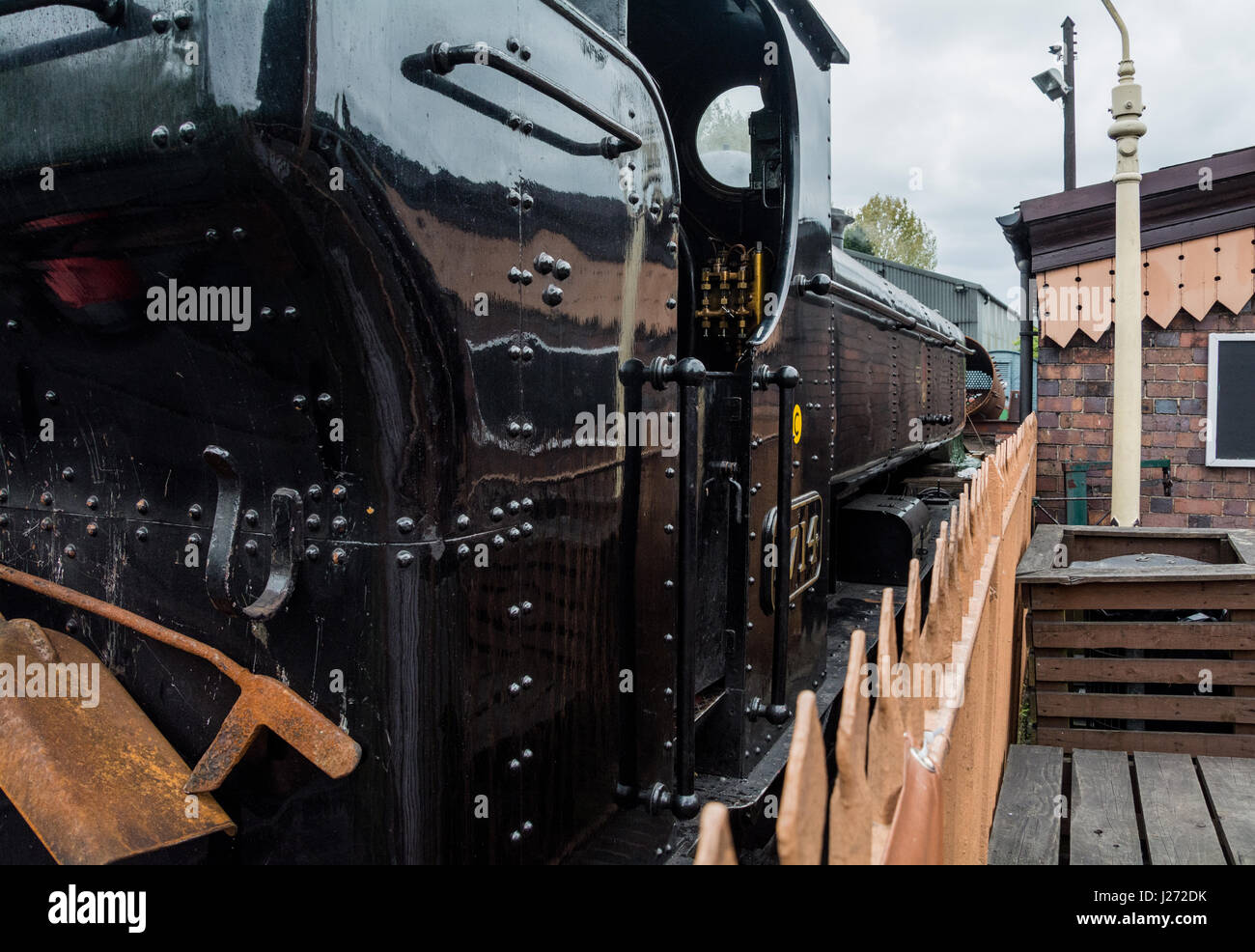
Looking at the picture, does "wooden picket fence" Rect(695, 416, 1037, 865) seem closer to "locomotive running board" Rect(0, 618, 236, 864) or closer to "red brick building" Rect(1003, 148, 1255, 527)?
"locomotive running board" Rect(0, 618, 236, 864)

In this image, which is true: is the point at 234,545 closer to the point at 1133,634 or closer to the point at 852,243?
the point at 1133,634

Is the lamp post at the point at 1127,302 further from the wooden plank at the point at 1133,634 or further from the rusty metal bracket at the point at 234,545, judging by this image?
the rusty metal bracket at the point at 234,545

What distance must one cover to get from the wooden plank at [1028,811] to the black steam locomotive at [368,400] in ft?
3.84

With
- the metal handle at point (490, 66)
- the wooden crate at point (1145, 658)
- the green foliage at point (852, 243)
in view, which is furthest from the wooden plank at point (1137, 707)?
the green foliage at point (852, 243)

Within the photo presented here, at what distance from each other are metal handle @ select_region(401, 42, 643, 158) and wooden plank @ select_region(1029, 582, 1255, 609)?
3235 mm

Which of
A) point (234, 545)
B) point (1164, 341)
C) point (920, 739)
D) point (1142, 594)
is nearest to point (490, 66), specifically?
point (234, 545)

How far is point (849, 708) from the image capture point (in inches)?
40.9

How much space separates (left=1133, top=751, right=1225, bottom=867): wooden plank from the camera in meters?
2.71

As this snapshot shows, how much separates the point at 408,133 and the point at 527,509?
637mm

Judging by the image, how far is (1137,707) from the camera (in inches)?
155

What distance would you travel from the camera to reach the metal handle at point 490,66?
1.34m

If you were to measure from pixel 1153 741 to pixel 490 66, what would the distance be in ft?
12.5

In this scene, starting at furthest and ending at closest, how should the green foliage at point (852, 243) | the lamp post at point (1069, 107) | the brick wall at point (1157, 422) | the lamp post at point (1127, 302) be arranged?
1. the lamp post at point (1069, 107)
2. the green foliage at point (852, 243)
3. the brick wall at point (1157, 422)
4. the lamp post at point (1127, 302)
